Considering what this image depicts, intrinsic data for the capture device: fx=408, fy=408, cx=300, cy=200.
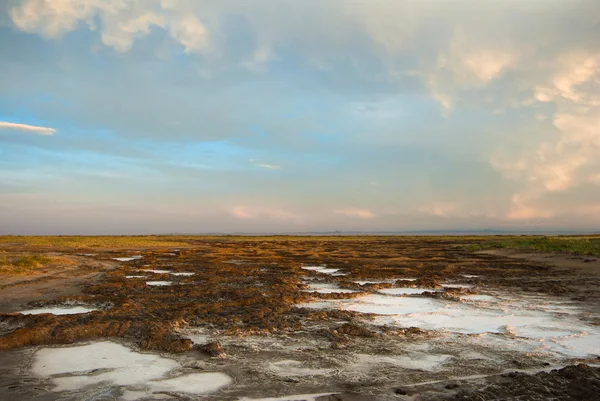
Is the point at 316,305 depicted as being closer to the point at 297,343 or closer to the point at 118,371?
the point at 297,343

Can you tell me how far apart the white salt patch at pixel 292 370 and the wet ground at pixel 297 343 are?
0.11 ft

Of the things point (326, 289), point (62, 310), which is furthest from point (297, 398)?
point (326, 289)

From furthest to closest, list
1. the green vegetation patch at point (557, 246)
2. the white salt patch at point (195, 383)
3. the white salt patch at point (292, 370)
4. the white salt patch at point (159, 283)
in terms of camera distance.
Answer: the green vegetation patch at point (557, 246) < the white salt patch at point (159, 283) < the white salt patch at point (292, 370) < the white salt patch at point (195, 383)

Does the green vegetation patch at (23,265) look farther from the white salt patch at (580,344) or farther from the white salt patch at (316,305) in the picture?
the white salt patch at (580,344)

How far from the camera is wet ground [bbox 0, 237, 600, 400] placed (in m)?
6.00

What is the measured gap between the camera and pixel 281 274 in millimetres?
22172

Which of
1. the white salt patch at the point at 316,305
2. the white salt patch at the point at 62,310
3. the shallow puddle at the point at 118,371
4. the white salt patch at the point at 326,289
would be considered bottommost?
the white salt patch at the point at 326,289

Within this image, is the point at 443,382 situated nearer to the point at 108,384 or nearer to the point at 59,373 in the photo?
the point at 108,384

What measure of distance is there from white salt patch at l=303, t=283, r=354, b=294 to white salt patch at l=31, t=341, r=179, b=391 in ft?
A: 30.1

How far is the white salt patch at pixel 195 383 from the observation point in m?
5.99

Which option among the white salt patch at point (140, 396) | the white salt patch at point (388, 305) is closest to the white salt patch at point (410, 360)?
the white salt patch at point (140, 396)

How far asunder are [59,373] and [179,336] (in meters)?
2.60

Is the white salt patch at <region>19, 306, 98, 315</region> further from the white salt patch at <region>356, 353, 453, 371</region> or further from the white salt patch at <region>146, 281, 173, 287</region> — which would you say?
the white salt patch at <region>356, 353, 453, 371</region>

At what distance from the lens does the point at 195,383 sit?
6270 mm
